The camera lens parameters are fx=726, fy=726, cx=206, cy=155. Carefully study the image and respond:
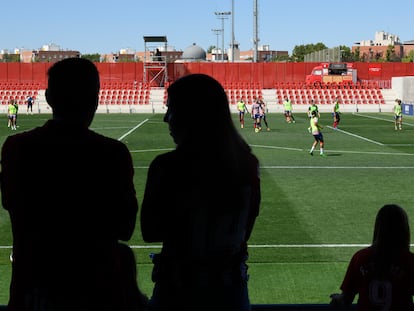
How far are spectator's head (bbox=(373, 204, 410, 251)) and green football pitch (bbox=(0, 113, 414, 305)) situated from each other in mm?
1230

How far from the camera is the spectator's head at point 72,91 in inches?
139

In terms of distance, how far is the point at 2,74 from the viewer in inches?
2795

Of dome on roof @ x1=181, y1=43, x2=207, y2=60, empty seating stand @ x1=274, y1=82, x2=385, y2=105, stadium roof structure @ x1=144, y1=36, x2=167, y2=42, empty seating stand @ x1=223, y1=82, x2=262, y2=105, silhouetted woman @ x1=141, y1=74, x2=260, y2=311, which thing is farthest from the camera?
dome on roof @ x1=181, y1=43, x2=207, y2=60

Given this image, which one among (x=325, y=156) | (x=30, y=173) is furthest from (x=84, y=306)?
(x=325, y=156)

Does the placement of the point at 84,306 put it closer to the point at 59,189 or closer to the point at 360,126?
the point at 59,189

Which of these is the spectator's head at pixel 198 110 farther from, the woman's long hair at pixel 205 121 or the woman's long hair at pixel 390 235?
the woman's long hair at pixel 390 235

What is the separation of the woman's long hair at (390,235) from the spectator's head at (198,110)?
44.8 inches

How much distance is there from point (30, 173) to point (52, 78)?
1.59 ft

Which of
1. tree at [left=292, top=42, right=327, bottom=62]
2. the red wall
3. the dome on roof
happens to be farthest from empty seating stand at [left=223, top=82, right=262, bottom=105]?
tree at [left=292, top=42, right=327, bottom=62]

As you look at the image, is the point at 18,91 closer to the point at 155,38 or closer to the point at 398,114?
the point at 155,38

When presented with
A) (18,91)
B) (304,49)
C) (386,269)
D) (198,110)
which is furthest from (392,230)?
(304,49)

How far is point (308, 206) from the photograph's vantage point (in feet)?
49.8

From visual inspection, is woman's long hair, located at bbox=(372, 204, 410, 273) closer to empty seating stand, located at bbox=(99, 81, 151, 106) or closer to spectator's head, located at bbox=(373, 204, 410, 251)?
spectator's head, located at bbox=(373, 204, 410, 251)

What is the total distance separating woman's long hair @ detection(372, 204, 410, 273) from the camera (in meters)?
4.07
